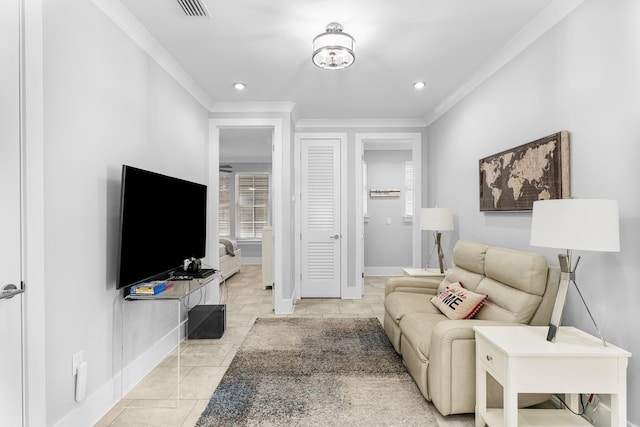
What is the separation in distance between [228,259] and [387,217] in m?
3.14

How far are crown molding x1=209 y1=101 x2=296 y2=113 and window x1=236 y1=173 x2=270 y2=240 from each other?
4111 millimetres

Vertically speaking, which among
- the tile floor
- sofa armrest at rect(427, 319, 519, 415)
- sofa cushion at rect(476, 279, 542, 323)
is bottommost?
the tile floor

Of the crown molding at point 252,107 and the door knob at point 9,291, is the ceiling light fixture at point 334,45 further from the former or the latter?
the door knob at point 9,291

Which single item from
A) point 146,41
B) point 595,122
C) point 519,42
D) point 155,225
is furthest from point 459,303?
point 146,41

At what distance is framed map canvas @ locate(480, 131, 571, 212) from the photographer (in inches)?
82.4

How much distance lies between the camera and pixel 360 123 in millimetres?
4602

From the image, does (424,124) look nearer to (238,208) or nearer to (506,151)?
(506,151)

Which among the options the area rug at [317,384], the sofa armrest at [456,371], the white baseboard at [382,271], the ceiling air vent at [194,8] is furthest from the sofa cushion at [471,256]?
the white baseboard at [382,271]

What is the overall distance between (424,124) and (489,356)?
3.57 metres

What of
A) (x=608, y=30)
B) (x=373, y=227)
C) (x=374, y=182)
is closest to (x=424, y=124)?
(x=374, y=182)

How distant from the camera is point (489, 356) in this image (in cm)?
172

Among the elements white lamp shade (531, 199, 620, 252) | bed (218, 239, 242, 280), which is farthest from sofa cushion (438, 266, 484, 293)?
bed (218, 239, 242, 280)

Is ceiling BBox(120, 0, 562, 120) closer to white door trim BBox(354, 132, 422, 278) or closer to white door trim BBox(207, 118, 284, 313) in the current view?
white door trim BBox(207, 118, 284, 313)

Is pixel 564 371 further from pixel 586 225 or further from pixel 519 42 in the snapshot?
pixel 519 42
